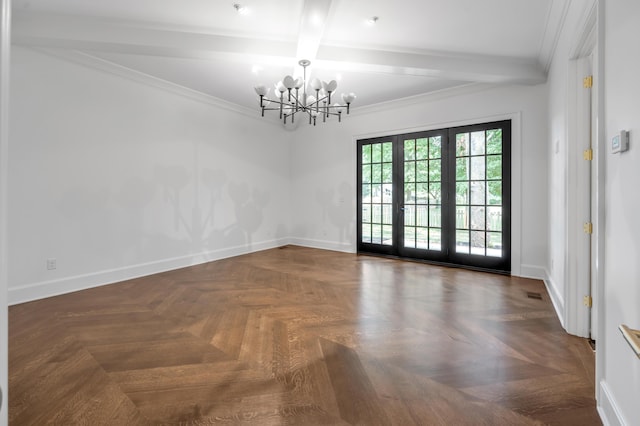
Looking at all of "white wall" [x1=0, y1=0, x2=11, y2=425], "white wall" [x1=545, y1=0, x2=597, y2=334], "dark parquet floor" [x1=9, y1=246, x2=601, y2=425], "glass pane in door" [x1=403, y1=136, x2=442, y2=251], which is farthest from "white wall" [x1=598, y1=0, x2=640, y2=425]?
"glass pane in door" [x1=403, y1=136, x2=442, y2=251]

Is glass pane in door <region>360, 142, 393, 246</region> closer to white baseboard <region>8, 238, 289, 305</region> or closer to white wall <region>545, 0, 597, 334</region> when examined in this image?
white baseboard <region>8, 238, 289, 305</region>

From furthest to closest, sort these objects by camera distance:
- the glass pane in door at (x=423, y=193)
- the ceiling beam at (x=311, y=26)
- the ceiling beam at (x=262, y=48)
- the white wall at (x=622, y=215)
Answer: the glass pane in door at (x=423, y=193)
the ceiling beam at (x=262, y=48)
the ceiling beam at (x=311, y=26)
the white wall at (x=622, y=215)

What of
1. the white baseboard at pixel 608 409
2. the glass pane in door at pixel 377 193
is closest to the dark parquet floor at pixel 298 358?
the white baseboard at pixel 608 409

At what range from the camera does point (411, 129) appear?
5.46 m

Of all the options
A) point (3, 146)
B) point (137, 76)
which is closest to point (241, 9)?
point (137, 76)

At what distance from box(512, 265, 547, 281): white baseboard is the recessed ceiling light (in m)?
4.77

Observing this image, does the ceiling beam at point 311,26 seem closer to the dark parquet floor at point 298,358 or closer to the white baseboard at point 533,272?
the dark parquet floor at point 298,358

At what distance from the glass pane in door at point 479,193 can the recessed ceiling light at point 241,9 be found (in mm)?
3652

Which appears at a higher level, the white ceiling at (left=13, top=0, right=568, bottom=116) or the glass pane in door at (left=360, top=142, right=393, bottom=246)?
the white ceiling at (left=13, top=0, right=568, bottom=116)

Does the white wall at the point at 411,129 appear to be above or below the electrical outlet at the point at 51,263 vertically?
above

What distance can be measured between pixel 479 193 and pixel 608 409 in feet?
12.0

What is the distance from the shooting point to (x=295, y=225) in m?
7.23

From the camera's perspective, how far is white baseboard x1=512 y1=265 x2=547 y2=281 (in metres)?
4.30

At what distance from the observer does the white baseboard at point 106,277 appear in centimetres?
346
